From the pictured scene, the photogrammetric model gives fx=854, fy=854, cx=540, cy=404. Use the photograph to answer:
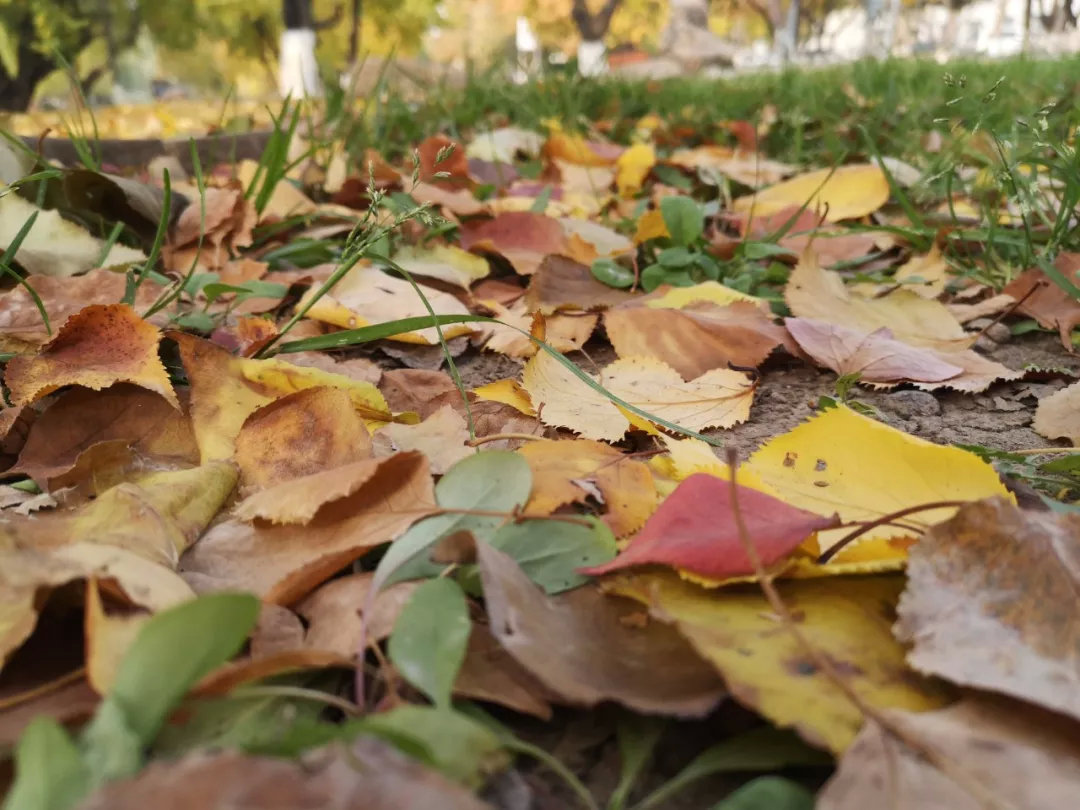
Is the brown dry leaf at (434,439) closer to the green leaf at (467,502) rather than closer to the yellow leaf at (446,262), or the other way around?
the green leaf at (467,502)

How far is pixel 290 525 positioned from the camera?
1.88 ft

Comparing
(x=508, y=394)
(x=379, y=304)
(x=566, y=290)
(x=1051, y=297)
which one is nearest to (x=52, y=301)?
(x=379, y=304)

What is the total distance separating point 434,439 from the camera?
69cm

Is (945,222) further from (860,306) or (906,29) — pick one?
(906,29)

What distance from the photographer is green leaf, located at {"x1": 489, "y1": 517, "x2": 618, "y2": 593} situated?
517mm

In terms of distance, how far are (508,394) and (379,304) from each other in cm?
34

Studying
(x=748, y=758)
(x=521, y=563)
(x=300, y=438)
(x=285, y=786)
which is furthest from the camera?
(x=300, y=438)

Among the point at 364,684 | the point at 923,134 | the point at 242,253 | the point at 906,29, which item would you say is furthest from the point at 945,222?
the point at 906,29

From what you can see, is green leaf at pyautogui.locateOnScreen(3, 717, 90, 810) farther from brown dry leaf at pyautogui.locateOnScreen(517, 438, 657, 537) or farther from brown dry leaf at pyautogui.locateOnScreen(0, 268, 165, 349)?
brown dry leaf at pyautogui.locateOnScreen(0, 268, 165, 349)

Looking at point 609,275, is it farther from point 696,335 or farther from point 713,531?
point 713,531

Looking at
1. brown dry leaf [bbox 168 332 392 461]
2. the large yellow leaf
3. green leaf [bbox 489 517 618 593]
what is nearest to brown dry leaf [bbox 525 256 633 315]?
the large yellow leaf

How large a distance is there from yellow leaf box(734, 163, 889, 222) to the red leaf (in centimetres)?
114

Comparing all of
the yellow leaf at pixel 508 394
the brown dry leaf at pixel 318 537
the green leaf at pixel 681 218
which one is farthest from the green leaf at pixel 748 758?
the green leaf at pixel 681 218

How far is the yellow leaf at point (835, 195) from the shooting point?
158 cm
